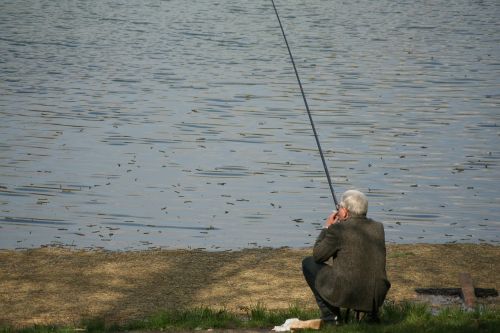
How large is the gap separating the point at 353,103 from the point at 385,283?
1487 centimetres

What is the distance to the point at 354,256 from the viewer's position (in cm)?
783

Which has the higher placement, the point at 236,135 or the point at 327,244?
the point at 327,244

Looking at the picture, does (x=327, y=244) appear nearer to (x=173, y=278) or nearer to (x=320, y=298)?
(x=320, y=298)

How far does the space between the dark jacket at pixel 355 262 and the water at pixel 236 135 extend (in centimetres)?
445

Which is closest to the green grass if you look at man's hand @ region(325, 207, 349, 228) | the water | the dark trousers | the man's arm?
the dark trousers

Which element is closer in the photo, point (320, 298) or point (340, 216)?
point (340, 216)

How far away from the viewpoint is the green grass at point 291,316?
26.2 ft

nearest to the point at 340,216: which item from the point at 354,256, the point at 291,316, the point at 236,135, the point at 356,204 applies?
the point at 356,204

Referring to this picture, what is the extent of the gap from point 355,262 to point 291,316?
3.59 feet

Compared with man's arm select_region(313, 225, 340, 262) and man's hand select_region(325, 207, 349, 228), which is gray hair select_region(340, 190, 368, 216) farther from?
man's arm select_region(313, 225, 340, 262)

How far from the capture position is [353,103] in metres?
22.6

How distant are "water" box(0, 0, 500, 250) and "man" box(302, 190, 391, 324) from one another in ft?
14.6

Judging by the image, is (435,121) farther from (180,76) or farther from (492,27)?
(492,27)

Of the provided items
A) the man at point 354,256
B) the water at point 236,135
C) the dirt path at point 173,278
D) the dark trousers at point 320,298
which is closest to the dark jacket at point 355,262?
the man at point 354,256
